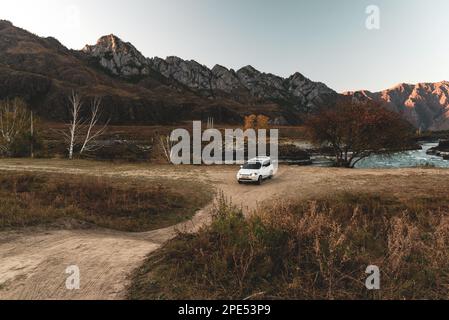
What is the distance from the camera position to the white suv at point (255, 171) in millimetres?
24547

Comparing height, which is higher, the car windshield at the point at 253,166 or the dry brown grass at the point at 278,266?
the car windshield at the point at 253,166

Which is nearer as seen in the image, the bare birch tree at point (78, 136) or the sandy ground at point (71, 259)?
the sandy ground at point (71, 259)

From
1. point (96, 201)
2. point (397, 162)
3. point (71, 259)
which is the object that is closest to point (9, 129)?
point (96, 201)

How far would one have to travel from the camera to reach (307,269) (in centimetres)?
659

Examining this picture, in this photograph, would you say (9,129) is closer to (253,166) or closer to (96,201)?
(96,201)

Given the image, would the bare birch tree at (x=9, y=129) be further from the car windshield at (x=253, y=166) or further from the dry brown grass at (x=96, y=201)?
the car windshield at (x=253, y=166)

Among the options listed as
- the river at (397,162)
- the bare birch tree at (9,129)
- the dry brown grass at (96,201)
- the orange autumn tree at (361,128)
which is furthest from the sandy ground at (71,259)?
the bare birch tree at (9,129)

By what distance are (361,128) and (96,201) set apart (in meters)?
33.3

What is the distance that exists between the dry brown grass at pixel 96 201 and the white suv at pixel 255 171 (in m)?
3.39

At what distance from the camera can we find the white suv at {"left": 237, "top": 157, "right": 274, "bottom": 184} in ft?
80.5

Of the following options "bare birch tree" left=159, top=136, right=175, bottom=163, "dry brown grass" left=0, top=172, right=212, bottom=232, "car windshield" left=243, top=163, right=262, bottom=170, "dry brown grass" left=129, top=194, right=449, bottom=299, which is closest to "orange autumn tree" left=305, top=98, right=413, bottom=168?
"car windshield" left=243, top=163, right=262, bottom=170

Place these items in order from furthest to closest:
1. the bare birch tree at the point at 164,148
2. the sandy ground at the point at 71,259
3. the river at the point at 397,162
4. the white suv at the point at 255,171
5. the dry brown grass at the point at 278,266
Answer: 1. the river at the point at 397,162
2. the bare birch tree at the point at 164,148
3. the white suv at the point at 255,171
4. the sandy ground at the point at 71,259
5. the dry brown grass at the point at 278,266

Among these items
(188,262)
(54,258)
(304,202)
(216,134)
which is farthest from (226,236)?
(216,134)

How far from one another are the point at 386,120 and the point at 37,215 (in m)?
38.7
